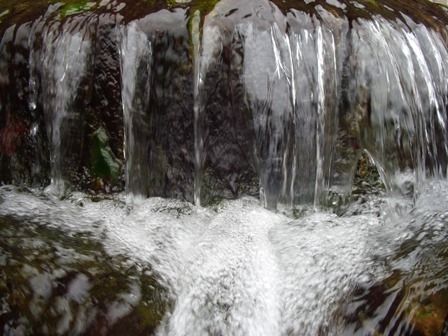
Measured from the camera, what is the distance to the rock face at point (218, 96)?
3941 mm

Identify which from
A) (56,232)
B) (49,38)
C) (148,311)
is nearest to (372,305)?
(148,311)

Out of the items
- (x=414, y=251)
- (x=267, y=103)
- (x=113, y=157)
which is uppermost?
(x=267, y=103)

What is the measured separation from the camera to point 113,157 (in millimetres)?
4141

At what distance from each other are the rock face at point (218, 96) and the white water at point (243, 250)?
24 centimetres

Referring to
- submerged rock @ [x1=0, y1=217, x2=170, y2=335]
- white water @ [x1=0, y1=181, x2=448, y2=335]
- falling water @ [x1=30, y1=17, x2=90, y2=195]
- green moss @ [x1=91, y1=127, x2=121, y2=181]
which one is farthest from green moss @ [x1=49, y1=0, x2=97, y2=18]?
submerged rock @ [x1=0, y1=217, x2=170, y2=335]

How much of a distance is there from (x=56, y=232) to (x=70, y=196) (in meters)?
0.89

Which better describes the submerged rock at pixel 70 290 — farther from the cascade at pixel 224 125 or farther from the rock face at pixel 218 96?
the rock face at pixel 218 96

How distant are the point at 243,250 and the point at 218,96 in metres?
1.11

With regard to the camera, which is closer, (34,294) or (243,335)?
(34,294)

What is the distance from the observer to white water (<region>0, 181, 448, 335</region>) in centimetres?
289

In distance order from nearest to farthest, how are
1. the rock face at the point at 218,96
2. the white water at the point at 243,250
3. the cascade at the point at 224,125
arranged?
the white water at the point at 243,250 → the cascade at the point at 224,125 → the rock face at the point at 218,96

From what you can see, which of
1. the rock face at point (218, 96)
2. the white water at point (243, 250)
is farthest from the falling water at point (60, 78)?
the white water at point (243, 250)

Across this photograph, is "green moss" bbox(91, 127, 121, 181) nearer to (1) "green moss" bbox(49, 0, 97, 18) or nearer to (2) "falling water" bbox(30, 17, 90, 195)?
(2) "falling water" bbox(30, 17, 90, 195)

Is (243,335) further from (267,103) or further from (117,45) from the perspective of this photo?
(117,45)
